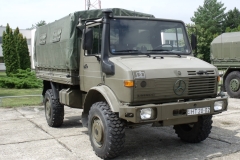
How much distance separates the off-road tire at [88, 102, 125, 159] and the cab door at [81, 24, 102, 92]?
0.53 m

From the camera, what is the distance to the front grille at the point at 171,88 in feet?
16.3

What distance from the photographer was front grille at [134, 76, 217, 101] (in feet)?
16.3

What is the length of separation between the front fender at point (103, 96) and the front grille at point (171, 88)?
0.36m

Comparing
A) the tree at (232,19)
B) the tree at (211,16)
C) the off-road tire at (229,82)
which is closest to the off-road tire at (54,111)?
the off-road tire at (229,82)

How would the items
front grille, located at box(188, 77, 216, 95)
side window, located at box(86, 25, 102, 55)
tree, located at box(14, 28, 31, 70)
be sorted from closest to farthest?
front grille, located at box(188, 77, 216, 95) < side window, located at box(86, 25, 102, 55) < tree, located at box(14, 28, 31, 70)

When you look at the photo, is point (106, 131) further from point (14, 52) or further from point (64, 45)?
point (14, 52)

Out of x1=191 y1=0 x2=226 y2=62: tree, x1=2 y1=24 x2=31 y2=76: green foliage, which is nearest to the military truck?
x1=2 y1=24 x2=31 y2=76: green foliage

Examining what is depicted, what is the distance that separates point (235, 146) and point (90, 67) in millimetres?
3012

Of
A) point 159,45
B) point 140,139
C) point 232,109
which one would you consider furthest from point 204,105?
point 232,109

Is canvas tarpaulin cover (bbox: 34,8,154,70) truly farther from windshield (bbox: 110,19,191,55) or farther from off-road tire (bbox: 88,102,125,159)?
off-road tire (bbox: 88,102,125,159)

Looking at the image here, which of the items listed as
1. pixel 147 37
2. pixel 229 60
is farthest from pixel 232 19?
pixel 147 37

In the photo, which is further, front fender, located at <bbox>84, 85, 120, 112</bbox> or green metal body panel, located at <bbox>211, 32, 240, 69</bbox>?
green metal body panel, located at <bbox>211, 32, 240, 69</bbox>

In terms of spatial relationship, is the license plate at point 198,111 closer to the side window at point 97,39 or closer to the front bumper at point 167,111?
the front bumper at point 167,111

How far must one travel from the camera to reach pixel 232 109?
10258mm
